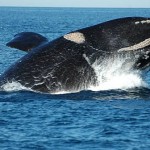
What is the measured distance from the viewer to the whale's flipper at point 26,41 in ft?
73.8

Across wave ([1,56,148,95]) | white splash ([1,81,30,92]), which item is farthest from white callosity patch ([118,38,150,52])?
white splash ([1,81,30,92])

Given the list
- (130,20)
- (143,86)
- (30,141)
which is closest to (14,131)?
(30,141)

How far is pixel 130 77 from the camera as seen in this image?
69.3 feet

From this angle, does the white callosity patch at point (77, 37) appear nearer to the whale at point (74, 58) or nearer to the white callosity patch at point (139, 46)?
the whale at point (74, 58)

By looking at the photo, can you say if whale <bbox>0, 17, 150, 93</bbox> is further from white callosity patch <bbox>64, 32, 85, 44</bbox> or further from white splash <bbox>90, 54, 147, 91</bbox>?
white splash <bbox>90, 54, 147, 91</bbox>

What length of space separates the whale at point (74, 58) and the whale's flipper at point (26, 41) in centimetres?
191

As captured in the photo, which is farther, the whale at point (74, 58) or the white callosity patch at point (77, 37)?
the white callosity patch at point (77, 37)

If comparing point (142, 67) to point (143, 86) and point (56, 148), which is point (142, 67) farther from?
point (56, 148)

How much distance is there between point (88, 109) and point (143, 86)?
4.42m

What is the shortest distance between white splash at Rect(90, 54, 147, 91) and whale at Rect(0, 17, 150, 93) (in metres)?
0.20

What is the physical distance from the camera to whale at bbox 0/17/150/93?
19.2 m

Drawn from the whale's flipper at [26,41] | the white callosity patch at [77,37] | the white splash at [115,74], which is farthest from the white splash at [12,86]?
the white splash at [115,74]

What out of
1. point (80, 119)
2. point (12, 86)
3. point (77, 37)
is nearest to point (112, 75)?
point (77, 37)

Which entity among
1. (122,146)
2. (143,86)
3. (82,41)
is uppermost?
(82,41)
